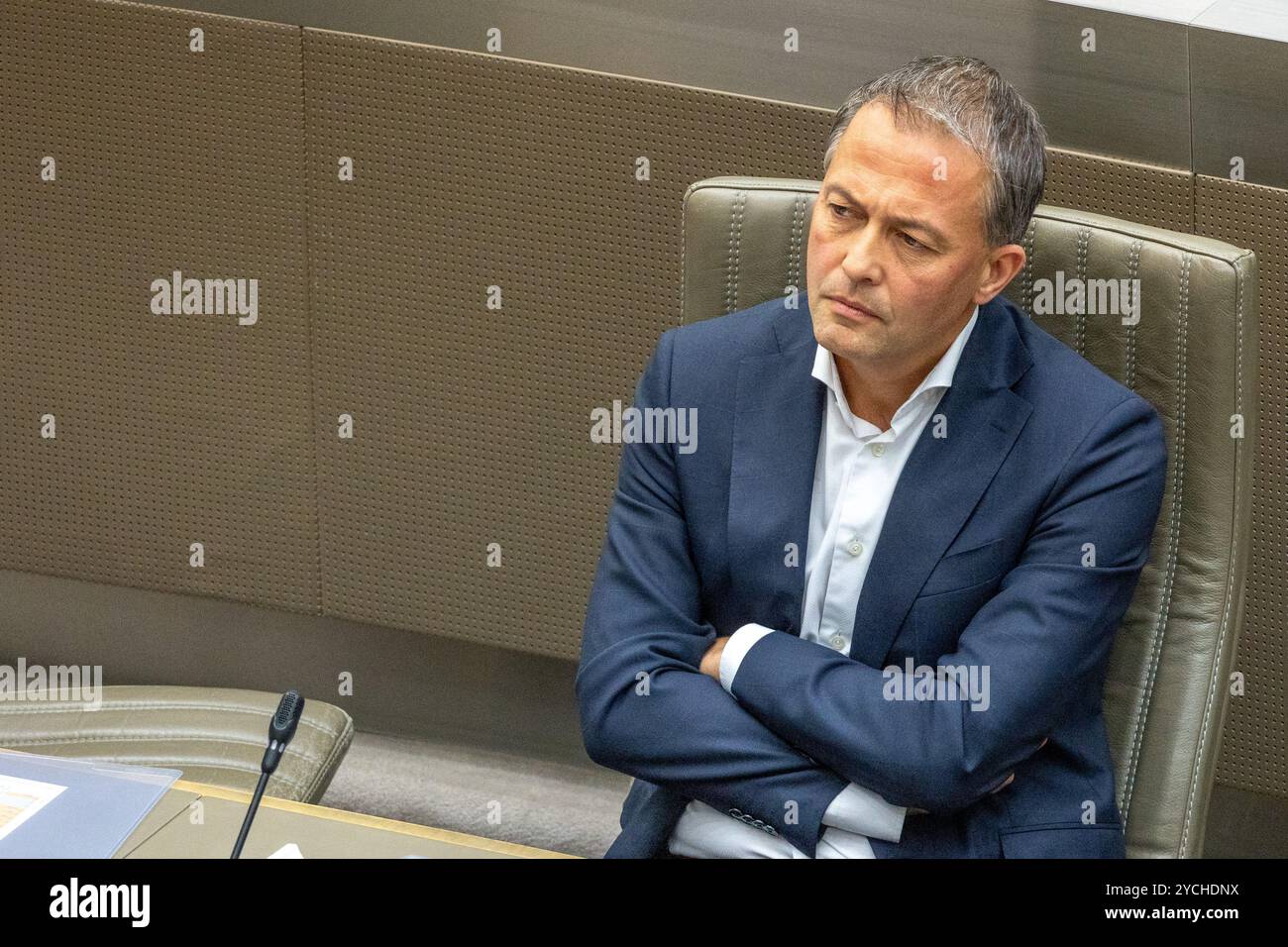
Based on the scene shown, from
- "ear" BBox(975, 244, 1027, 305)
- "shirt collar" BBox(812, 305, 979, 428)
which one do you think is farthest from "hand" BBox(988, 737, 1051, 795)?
"ear" BBox(975, 244, 1027, 305)

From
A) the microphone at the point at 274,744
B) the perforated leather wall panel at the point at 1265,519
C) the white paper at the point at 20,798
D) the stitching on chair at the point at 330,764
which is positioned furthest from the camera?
the perforated leather wall panel at the point at 1265,519

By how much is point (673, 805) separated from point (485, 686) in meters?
1.31

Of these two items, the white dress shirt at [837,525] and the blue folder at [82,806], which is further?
the white dress shirt at [837,525]

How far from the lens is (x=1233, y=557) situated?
5.14 feet

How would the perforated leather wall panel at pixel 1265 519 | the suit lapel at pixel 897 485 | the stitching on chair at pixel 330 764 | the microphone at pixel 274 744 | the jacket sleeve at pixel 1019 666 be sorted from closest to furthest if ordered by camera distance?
the microphone at pixel 274 744 → the jacket sleeve at pixel 1019 666 → the suit lapel at pixel 897 485 → the stitching on chair at pixel 330 764 → the perforated leather wall panel at pixel 1265 519

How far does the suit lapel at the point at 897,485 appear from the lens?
1.60 m

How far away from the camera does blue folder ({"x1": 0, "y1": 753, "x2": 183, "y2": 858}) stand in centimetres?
135

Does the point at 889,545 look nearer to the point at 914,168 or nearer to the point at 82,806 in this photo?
the point at 914,168

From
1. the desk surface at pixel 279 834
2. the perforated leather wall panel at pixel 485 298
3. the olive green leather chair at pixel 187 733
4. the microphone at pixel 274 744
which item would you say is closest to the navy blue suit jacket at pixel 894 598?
the desk surface at pixel 279 834

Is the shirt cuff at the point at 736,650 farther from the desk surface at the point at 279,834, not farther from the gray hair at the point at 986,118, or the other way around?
the gray hair at the point at 986,118

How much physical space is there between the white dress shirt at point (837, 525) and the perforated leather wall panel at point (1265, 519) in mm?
702

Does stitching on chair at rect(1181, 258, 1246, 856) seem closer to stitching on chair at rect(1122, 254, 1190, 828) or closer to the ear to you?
stitching on chair at rect(1122, 254, 1190, 828)
